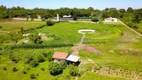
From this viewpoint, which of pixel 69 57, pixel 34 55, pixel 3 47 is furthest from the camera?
pixel 3 47

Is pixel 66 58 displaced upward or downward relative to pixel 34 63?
upward

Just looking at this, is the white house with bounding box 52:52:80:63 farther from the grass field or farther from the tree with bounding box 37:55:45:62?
the tree with bounding box 37:55:45:62

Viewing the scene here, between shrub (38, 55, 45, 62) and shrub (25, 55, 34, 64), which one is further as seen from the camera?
shrub (25, 55, 34, 64)

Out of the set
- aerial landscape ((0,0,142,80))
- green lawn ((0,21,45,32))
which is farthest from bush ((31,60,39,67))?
green lawn ((0,21,45,32))

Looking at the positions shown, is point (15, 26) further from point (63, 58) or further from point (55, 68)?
point (55, 68)

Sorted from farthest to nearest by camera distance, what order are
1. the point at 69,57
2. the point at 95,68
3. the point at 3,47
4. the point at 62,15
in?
the point at 62,15 → the point at 3,47 → the point at 69,57 → the point at 95,68

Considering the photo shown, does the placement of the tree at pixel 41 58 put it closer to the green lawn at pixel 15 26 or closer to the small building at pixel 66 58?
the small building at pixel 66 58

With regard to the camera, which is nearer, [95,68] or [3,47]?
[95,68]

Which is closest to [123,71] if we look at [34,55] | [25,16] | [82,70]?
[82,70]

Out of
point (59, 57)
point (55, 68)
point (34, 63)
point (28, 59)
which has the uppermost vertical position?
point (59, 57)

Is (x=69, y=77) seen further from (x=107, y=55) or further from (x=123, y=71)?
(x=107, y=55)

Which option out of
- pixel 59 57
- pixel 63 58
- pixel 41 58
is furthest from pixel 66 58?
pixel 41 58
